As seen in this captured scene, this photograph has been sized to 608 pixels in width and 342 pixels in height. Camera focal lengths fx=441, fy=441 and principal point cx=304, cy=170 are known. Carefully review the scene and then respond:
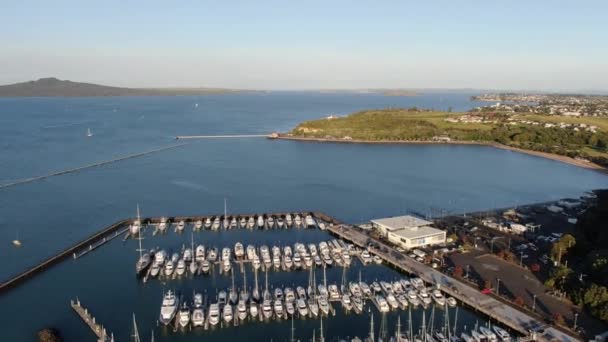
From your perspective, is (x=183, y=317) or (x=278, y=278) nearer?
(x=183, y=317)

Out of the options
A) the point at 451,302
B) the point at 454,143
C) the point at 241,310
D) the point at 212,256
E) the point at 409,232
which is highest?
the point at 454,143

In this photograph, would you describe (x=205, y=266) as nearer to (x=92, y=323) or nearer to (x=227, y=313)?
(x=227, y=313)

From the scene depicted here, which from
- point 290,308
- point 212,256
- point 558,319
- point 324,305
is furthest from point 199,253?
point 558,319

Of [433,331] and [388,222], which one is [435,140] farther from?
[433,331]

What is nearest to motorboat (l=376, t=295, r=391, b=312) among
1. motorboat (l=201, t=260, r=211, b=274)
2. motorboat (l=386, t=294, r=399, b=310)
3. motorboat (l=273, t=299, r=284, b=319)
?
motorboat (l=386, t=294, r=399, b=310)

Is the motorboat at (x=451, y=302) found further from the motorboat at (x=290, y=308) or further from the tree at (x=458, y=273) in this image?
the motorboat at (x=290, y=308)

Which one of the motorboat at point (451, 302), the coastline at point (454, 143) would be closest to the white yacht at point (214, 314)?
the motorboat at point (451, 302)
